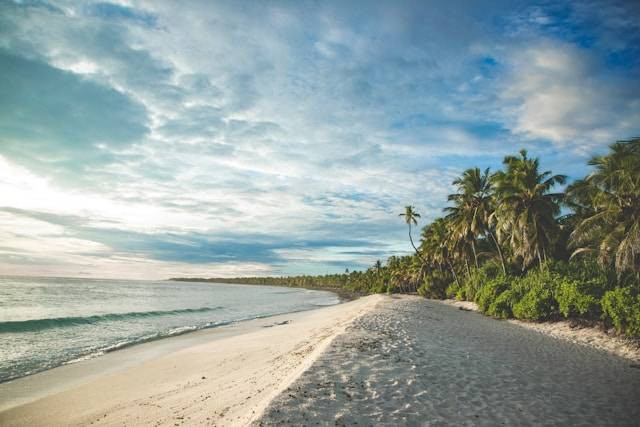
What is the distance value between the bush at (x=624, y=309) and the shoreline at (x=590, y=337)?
17.3 inches

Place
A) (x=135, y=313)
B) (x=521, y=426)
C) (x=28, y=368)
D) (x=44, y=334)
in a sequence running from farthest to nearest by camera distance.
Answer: (x=135, y=313) < (x=44, y=334) < (x=28, y=368) < (x=521, y=426)

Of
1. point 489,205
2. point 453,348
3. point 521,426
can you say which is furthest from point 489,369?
point 489,205

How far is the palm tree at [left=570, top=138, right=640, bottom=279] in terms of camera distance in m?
14.9

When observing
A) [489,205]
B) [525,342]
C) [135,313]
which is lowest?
[135,313]

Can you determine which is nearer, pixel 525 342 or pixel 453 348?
pixel 453 348

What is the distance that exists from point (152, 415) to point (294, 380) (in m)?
3.36

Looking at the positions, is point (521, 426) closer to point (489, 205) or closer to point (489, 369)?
point (489, 369)

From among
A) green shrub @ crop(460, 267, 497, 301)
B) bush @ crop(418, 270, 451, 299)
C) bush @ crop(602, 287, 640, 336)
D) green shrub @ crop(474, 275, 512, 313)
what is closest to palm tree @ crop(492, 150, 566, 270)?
green shrub @ crop(474, 275, 512, 313)

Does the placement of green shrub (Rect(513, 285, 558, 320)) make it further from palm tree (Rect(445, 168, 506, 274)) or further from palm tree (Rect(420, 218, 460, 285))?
palm tree (Rect(420, 218, 460, 285))

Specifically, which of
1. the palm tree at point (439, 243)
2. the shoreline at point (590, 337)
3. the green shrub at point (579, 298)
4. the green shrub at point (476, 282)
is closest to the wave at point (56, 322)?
the shoreline at point (590, 337)

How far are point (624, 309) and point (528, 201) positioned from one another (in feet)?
44.2

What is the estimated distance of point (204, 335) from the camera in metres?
21.1

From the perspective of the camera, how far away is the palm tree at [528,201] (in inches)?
969

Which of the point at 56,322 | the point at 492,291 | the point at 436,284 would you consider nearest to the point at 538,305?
the point at 492,291
